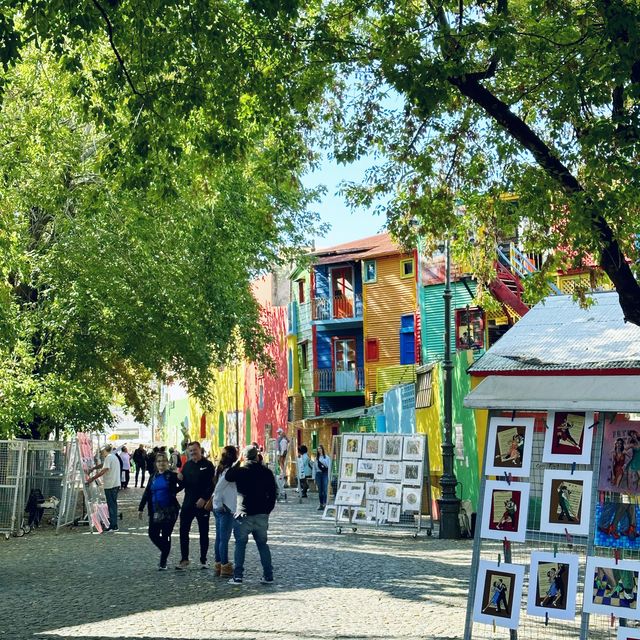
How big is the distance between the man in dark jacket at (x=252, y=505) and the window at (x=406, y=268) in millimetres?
34805

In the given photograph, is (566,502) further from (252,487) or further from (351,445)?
(351,445)

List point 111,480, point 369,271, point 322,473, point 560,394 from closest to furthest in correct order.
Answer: point 560,394, point 111,480, point 322,473, point 369,271

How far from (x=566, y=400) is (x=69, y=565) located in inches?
454

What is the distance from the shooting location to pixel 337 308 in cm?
5453

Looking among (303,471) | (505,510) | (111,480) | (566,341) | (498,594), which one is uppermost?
(566,341)

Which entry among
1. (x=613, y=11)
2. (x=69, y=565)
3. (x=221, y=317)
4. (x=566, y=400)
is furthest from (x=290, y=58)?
(x=221, y=317)

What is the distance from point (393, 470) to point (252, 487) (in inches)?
345

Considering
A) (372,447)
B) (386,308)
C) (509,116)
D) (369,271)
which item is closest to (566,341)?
(509,116)

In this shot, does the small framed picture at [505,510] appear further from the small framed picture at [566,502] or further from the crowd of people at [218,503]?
the crowd of people at [218,503]

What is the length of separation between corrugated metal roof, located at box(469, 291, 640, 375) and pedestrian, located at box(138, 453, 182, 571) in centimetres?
520

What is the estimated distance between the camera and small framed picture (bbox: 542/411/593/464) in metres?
9.08

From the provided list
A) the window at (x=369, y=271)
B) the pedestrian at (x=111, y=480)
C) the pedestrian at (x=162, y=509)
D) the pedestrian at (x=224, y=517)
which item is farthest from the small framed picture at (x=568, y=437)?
the window at (x=369, y=271)

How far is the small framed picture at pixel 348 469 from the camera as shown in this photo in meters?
24.2

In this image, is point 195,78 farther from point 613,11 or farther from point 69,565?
point 69,565
